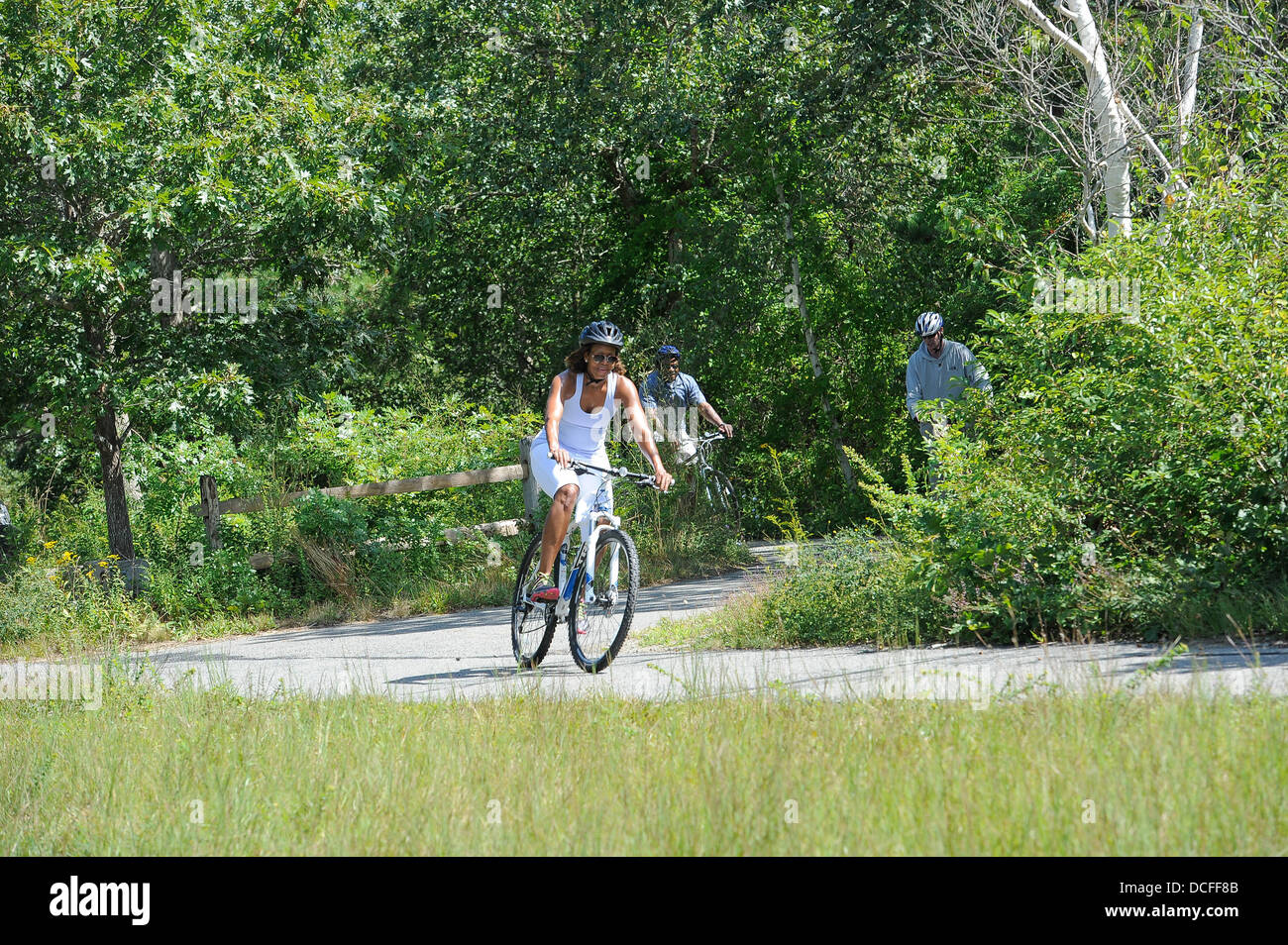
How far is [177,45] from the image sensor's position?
41.4 feet

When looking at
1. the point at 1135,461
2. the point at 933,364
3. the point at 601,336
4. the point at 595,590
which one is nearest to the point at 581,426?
the point at 601,336

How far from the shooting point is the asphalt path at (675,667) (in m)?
5.38

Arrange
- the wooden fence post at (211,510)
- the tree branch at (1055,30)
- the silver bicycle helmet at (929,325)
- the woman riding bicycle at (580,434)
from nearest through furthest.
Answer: the woman riding bicycle at (580,434) < the silver bicycle helmet at (929,325) < the wooden fence post at (211,510) < the tree branch at (1055,30)

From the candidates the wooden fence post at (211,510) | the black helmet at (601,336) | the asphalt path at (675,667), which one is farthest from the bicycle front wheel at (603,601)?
the wooden fence post at (211,510)

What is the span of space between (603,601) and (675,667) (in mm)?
568

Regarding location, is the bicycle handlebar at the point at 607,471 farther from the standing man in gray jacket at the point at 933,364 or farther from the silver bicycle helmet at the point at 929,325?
the silver bicycle helmet at the point at 929,325

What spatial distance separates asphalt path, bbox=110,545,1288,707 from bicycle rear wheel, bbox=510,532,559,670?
0.39 ft

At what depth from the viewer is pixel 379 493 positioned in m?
11.9

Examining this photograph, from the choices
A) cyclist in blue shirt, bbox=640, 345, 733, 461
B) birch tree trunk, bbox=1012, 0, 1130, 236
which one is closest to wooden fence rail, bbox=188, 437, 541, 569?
cyclist in blue shirt, bbox=640, 345, 733, 461

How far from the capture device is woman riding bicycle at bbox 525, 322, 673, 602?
741cm

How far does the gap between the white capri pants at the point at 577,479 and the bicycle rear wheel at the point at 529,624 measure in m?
0.34

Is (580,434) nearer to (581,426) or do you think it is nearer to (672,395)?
(581,426)

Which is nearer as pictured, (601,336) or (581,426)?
(601,336)
